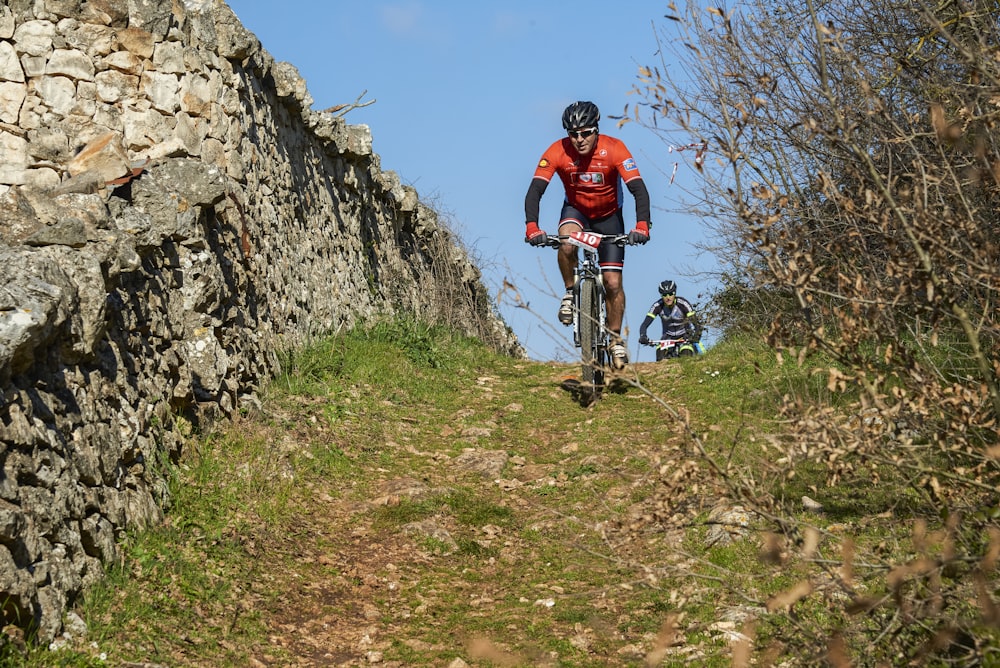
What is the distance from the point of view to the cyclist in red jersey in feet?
29.9

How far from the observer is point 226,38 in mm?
8273

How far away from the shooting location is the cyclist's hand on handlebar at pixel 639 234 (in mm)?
9062

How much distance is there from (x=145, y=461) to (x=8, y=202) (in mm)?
1625

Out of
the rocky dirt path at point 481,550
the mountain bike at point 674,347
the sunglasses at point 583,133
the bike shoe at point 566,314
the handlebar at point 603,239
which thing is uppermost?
the sunglasses at point 583,133

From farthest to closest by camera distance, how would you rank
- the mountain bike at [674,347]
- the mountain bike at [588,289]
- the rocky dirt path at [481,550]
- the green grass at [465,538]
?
the mountain bike at [674,347] → the mountain bike at [588,289] → the rocky dirt path at [481,550] → the green grass at [465,538]

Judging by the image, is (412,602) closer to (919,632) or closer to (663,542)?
(663,542)

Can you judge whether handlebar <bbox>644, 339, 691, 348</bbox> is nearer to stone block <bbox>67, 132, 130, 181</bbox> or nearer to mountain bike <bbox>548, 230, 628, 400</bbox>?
mountain bike <bbox>548, 230, 628, 400</bbox>

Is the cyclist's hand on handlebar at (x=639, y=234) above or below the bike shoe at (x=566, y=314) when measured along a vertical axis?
above

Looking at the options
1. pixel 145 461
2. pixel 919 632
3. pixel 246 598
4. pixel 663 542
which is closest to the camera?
pixel 919 632

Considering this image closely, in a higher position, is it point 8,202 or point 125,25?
point 125,25

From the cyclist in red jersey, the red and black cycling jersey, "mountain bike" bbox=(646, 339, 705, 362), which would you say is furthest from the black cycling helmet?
"mountain bike" bbox=(646, 339, 705, 362)

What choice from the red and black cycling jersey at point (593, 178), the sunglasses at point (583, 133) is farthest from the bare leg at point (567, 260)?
the sunglasses at point (583, 133)

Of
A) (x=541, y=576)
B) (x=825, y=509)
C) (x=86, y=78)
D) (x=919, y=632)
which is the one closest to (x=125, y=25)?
(x=86, y=78)

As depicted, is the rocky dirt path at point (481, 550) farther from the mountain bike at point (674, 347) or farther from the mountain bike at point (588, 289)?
the mountain bike at point (674, 347)
